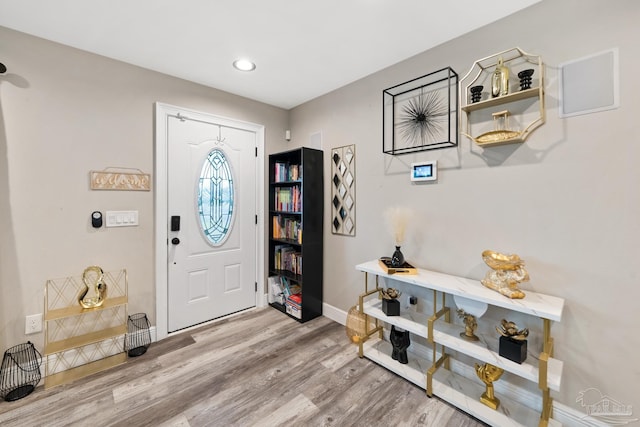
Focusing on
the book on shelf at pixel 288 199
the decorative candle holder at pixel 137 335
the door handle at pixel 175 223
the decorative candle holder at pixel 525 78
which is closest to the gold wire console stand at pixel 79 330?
the decorative candle holder at pixel 137 335

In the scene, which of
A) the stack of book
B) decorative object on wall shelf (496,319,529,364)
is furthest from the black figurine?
the stack of book

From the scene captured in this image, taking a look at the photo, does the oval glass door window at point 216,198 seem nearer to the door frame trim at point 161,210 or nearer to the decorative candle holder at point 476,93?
the door frame trim at point 161,210

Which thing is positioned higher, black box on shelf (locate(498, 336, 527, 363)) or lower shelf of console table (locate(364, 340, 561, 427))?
black box on shelf (locate(498, 336, 527, 363))

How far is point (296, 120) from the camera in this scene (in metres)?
3.33

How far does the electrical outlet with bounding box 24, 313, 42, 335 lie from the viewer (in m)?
1.88

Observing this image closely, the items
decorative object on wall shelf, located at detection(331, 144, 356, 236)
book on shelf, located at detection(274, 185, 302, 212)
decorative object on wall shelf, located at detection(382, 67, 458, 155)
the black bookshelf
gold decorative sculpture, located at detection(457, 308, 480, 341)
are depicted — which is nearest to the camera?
gold decorative sculpture, located at detection(457, 308, 480, 341)

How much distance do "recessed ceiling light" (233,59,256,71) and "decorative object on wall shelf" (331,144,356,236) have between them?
111 centimetres

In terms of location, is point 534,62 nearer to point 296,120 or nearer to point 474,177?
point 474,177

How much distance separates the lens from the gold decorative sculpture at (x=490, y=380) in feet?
5.21

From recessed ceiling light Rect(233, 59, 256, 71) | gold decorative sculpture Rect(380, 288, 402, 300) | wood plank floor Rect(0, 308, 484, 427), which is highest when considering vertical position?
recessed ceiling light Rect(233, 59, 256, 71)

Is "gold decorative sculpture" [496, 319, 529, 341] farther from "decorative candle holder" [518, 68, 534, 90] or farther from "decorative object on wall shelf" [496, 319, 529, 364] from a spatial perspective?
"decorative candle holder" [518, 68, 534, 90]

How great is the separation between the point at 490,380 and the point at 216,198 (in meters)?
2.74

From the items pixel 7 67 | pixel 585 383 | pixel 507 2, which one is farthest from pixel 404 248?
pixel 7 67

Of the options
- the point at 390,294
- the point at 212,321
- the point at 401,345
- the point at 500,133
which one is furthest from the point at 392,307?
the point at 212,321
